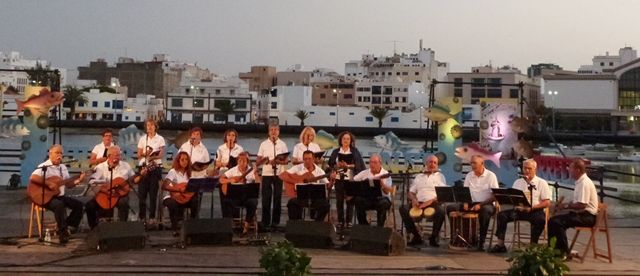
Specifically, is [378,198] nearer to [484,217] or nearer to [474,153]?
[484,217]

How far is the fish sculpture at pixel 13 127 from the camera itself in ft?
44.0

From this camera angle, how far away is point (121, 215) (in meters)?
8.10

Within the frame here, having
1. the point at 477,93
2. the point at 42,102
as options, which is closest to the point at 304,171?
the point at 42,102

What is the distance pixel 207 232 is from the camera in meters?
7.43

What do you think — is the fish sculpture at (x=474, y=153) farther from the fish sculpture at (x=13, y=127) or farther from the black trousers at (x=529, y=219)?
the fish sculpture at (x=13, y=127)

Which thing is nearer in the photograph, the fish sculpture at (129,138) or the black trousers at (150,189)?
the black trousers at (150,189)

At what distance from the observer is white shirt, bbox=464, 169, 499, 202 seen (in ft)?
25.7

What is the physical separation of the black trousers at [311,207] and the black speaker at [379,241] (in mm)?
999

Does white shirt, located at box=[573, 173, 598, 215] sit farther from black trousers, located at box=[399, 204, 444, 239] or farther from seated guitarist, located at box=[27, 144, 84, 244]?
seated guitarist, located at box=[27, 144, 84, 244]

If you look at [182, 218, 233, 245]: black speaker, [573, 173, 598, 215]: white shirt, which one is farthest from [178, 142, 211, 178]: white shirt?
[573, 173, 598, 215]: white shirt

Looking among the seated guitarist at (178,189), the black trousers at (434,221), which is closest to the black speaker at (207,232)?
the seated guitarist at (178,189)

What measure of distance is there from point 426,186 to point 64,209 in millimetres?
4148

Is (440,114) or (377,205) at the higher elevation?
(440,114)

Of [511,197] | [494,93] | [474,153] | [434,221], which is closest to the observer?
[511,197]
